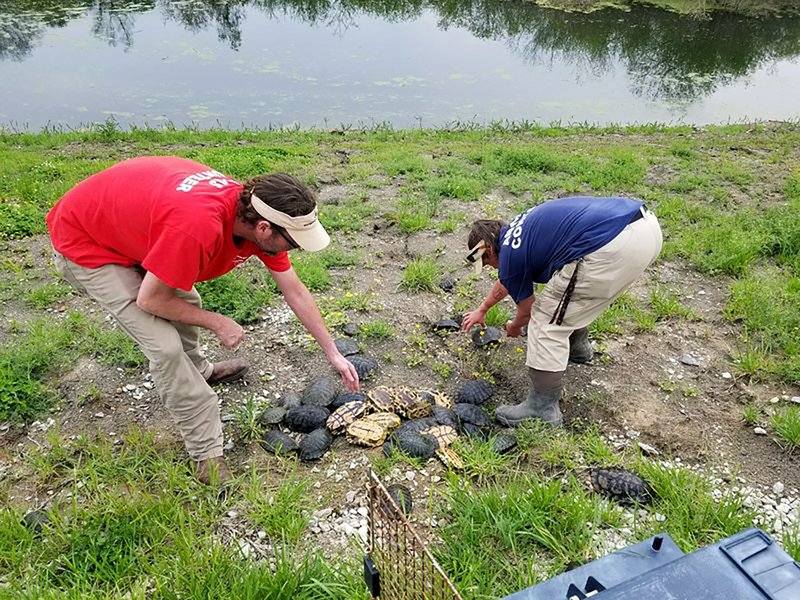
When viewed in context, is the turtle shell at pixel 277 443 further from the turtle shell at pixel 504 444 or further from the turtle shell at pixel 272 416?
the turtle shell at pixel 504 444

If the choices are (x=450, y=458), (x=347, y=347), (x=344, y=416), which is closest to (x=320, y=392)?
(x=344, y=416)

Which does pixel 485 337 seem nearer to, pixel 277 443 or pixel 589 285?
pixel 589 285

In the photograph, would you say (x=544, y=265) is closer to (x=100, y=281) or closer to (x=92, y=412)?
(x=100, y=281)

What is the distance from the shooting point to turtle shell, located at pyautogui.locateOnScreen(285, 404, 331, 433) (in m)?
3.67

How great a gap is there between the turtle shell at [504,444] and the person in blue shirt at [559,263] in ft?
0.70

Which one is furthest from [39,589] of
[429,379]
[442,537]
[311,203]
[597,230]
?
[597,230]

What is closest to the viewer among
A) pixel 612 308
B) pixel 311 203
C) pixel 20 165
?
pixel 311 203

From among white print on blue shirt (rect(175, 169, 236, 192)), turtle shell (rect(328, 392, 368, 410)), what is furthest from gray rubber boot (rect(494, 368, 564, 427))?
white print on blue shirt (rect(175, 169, 236, 192))

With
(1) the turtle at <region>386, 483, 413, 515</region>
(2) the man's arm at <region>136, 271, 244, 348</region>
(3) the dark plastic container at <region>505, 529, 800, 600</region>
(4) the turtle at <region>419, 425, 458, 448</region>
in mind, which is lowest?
(1) the turtle at <region>386, 483, 413, 515</region>

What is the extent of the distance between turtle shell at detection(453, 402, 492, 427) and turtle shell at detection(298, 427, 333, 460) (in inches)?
32.9

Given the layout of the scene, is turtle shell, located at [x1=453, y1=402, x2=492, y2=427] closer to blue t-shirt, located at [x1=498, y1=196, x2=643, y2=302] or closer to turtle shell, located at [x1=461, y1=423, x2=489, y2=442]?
turtle shell, located at [x1=461, y1=423, x2=489, y2=442]

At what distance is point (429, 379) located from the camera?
14.0 ft

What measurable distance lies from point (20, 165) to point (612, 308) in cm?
748

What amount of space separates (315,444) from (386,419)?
0.46m
